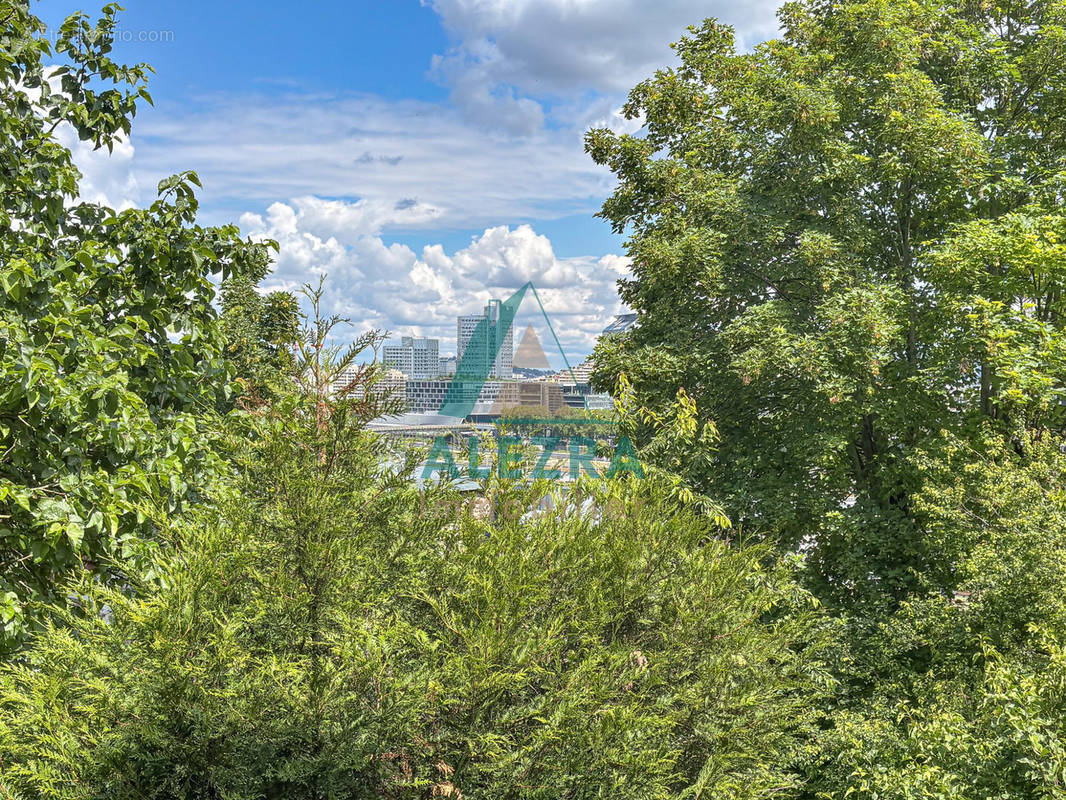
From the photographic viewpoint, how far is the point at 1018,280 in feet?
27.5

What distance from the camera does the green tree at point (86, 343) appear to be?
10.3 ft

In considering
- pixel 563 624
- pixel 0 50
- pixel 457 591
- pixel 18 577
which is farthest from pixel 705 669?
pixel 0 50

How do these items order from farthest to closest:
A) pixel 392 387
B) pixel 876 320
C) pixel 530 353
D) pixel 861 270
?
pixel 530 353 → pixel 861 270 → pixel 876 320 → pixel 392 387

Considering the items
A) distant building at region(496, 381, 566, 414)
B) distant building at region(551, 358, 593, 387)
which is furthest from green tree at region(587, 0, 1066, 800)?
distant building at region(496, 381, 566, 414)

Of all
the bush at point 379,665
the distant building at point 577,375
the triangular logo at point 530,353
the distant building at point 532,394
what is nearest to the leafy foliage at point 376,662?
the bush at point 379,665

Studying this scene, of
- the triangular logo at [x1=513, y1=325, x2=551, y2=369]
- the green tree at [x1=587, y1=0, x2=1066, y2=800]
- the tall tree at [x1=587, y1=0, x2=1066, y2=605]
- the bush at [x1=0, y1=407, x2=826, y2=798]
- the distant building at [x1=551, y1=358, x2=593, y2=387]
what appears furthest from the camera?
the triangular logo at [x1=513, y1=325, x2=551, y2=369]

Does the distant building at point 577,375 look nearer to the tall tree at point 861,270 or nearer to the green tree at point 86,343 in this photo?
the tall tree at point 861,270

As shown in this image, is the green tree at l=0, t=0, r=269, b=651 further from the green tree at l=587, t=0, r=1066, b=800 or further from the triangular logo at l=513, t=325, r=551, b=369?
the triangular logo at l=513, t=325, r=551, b=369

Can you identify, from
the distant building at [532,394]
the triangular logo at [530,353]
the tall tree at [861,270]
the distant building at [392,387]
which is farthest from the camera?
the triangular logo at [530,353]

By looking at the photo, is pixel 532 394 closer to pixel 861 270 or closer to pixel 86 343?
pixel 861 270

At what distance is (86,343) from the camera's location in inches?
130

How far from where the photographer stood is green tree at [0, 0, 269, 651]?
3145 mm

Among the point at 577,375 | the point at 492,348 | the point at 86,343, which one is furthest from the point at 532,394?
the point at 86,343

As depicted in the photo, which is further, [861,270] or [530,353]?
[530,353]
